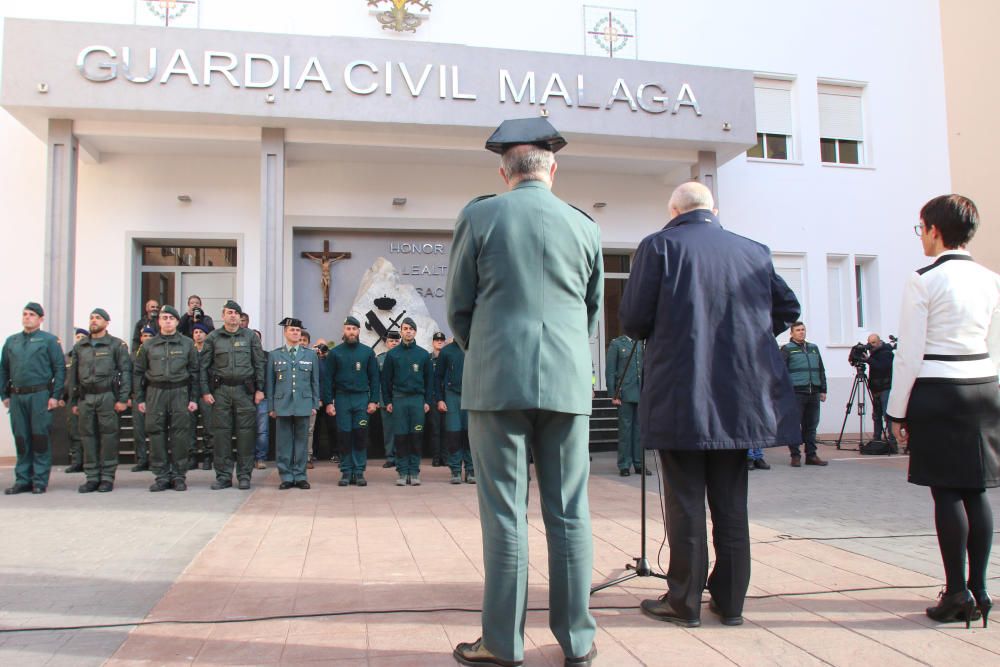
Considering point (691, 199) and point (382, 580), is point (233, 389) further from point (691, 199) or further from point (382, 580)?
point (691, 199)

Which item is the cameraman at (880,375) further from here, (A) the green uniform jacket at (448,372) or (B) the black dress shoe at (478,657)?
(B) the black dress shoe at (478,657)

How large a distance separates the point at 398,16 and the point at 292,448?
25.8ft

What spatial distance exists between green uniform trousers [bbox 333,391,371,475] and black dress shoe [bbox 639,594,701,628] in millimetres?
5653

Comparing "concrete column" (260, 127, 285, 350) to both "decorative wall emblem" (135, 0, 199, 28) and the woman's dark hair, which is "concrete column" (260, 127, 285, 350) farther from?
the woman's dark hair

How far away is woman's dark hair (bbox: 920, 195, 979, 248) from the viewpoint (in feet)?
11.3

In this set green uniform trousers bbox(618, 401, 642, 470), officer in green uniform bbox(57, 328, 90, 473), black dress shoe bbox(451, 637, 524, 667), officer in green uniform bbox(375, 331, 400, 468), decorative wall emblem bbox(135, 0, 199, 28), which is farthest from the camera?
decorative wall emblem bbox(135, 0, 199, 28)

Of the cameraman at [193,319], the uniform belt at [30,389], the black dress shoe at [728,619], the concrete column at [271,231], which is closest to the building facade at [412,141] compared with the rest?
the concrete column at [271,231]

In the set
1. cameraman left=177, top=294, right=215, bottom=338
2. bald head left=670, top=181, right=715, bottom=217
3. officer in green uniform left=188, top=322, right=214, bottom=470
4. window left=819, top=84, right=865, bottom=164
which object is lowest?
officer in green uniform left=188, top=322, right=214, bottom=470

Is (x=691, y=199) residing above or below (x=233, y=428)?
above

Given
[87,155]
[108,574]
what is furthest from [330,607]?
[87,155]

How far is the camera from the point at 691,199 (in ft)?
11.4

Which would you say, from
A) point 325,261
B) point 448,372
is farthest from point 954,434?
point 325,261

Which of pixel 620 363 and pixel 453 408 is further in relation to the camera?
pixel 620 363

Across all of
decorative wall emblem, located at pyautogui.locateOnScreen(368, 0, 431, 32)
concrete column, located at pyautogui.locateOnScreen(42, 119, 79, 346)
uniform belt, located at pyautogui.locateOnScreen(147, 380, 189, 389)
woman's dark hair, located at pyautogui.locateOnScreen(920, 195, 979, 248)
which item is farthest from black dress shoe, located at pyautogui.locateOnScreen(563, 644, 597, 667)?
decorative wall emblem, located at pyautogui.locateOnScreen(368, 0, 431, 32)
